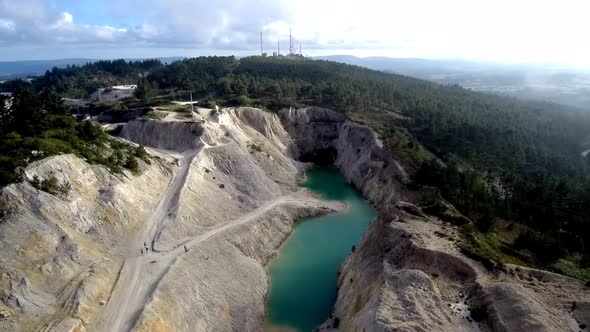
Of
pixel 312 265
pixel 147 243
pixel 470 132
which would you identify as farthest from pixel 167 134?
pixel 470 132

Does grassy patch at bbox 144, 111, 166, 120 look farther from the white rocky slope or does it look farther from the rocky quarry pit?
the rocky quarry pit

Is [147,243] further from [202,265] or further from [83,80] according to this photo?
[83,80]

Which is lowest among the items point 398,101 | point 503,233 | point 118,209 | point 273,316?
point 273,316

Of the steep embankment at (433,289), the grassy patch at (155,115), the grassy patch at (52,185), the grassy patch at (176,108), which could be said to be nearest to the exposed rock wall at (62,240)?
the grassy patch at (52,185)

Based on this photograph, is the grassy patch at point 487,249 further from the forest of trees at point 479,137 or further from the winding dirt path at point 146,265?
the winding dirt path at point 146,265

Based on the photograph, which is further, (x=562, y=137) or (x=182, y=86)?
(x=182, y=86)

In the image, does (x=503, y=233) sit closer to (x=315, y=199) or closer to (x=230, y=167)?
(x=315, y=199)

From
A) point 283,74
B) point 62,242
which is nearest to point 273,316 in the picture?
point 62,242
